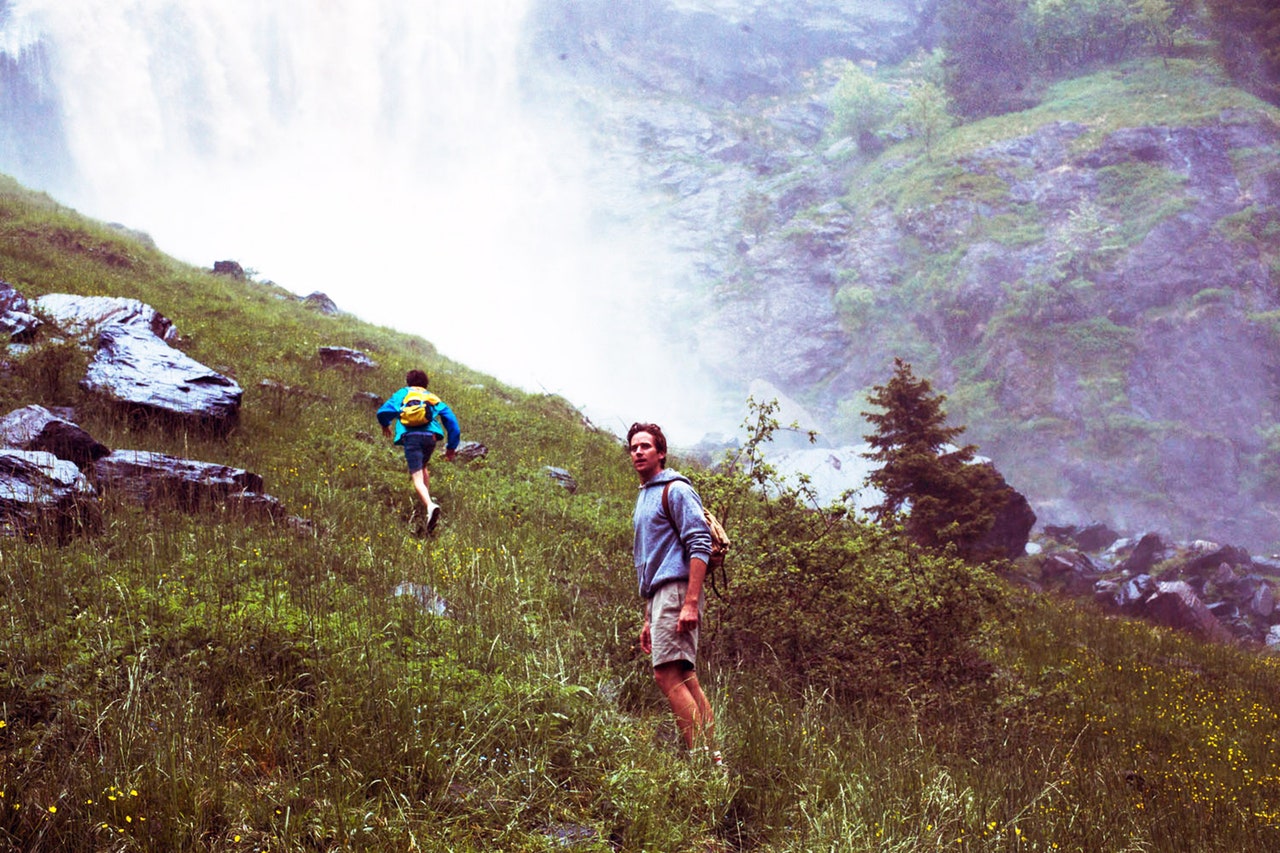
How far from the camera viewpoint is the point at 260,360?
14258 millimetres

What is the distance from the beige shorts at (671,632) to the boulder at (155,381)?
756cm

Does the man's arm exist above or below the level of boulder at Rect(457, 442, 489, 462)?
above

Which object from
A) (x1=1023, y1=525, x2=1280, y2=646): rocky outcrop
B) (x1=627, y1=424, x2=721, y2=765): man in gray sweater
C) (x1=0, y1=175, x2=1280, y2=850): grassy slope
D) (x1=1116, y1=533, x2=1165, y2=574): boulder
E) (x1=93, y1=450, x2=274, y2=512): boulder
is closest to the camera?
(x1=0, y1=175, x2=1280, y2=850): grassy slope

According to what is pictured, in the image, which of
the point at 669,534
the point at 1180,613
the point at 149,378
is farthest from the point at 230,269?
the point at 1180,613

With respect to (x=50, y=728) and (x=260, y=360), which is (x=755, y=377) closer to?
(x=260, y=360)

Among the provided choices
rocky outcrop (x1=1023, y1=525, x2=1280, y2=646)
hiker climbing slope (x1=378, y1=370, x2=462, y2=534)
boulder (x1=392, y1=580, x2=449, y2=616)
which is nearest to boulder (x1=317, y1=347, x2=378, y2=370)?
→ hiker climbing slope (x1=378, y1=370, x2=462, y2=534)

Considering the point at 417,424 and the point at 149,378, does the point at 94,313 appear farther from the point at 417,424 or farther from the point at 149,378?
the point at 417,424

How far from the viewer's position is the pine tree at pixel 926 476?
1265cm

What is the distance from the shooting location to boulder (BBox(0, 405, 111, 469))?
20.9 feet

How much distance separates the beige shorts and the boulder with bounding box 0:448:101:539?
12.8 ft

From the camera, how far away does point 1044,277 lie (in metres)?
72.9

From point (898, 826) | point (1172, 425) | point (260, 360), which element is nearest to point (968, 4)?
point (1172, 425)

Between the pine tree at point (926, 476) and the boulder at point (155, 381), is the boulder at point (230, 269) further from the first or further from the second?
the pine tree at point (926, 476)

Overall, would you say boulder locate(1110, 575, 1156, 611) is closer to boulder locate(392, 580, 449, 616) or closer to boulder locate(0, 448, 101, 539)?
boulder locate(392, 580, 449, 616)
